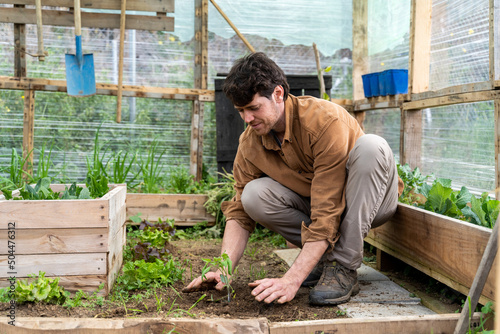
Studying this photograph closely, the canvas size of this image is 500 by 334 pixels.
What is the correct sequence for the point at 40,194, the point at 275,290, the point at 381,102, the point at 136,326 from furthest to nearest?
the point at 381,102 → the point at 40,194 → the point at 275,290 → the point at 136,326

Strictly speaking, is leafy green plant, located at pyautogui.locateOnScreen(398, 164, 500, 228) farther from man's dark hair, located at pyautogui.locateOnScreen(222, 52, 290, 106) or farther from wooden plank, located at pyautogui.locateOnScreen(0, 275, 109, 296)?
wooden plank, located at pyautogui.locateOnScreen(0, 275, 109, 296)

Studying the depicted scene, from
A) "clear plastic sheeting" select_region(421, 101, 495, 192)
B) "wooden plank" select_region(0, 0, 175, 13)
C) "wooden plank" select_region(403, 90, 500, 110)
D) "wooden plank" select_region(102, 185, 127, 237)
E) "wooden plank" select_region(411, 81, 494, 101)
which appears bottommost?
"wooden plank" select_region(102, 185, 127, 237)

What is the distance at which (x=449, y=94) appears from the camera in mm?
3490

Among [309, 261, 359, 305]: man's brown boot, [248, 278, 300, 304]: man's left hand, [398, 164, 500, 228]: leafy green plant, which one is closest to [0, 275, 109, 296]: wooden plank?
[248, 278, 300, 304]: man's left hand

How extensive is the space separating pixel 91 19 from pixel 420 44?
322 cm

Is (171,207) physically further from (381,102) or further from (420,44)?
(420,44)

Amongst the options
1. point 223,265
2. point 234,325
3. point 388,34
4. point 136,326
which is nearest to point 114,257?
point 223,265

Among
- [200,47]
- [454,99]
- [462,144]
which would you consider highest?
[200,47]

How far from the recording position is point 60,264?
2.15 m

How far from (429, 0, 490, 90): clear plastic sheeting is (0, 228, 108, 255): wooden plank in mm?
2753

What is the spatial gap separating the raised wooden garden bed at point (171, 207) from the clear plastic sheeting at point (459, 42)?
7.30 ft

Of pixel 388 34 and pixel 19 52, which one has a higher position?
pixel 388 34

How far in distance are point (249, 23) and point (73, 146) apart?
231cm

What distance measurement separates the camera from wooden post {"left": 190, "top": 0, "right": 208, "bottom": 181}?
5.13 m
